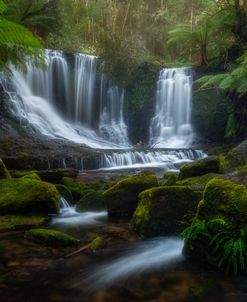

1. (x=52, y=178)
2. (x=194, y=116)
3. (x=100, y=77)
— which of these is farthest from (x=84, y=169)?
(x=100, y=77)

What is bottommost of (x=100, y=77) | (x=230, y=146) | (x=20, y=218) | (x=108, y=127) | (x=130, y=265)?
(x=130, y=265)

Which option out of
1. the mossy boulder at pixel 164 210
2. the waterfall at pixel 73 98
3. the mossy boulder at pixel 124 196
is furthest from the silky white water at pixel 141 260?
the waterfall at pixel 73 98

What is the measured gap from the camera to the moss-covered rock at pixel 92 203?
6.34m

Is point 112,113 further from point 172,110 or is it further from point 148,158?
point 148,158

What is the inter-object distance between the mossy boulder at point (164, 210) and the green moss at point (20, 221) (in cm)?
151

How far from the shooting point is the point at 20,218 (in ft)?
18.2

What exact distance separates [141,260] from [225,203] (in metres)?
1.09

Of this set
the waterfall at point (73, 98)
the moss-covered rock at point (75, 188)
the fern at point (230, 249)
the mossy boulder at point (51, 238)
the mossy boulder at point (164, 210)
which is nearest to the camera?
the fern at point (230, 249)

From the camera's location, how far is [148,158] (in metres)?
12.0

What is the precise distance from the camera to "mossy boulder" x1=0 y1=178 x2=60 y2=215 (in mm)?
5746

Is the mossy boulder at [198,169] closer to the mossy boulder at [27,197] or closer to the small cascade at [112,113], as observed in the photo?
the mossy boulder at [27,197]

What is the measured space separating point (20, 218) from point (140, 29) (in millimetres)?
22671

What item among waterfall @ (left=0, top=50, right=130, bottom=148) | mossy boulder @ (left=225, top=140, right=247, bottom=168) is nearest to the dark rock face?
waterfall @ (left=0, top=50, right=130, bottom=148)

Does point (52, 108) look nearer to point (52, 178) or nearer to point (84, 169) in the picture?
point (84, 169)
